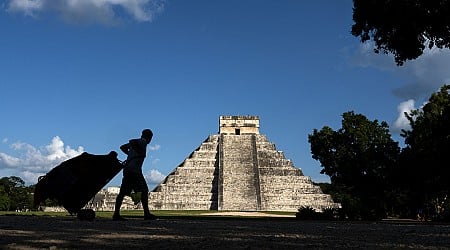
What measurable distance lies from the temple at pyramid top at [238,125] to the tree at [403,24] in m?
46.5

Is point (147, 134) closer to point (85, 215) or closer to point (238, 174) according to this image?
point (85, 215)

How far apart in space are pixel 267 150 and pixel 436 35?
43137 millimetres

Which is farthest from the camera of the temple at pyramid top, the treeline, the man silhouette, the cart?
the temple at pyramid top

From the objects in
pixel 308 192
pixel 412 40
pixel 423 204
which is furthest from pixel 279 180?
pixel 412 40

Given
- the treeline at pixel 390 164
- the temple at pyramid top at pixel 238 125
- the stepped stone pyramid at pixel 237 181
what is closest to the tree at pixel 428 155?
the treeline at pixel 390 164

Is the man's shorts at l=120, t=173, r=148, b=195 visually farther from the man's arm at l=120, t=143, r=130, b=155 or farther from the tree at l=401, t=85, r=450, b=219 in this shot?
the tree at l=401, t=85, r=450, b=219

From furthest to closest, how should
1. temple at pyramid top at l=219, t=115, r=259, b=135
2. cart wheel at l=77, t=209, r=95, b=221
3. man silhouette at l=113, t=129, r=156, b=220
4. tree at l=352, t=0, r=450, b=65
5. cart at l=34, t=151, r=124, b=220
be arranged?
temple at pyramid top at l=219, t=115, r=259, b=135, tree at l=352, t=0, r=450, b=65, cart wheel at l=77, t=209, r=95, b=221, man silhouette at l=113, t=129, r=156, b=220, cart at l=34, t=151, r=124, b=220

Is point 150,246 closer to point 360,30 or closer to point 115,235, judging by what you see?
point 115,235

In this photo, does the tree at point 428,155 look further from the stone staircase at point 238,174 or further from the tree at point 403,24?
the stone staircase at point 238,174

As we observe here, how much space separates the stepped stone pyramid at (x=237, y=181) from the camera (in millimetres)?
47781

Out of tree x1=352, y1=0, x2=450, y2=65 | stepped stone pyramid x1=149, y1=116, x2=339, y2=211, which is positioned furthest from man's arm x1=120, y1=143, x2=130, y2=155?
stepped stone pyramid x1=149, y1=116, x2=339, y2=211

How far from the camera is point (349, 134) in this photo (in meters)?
53.4

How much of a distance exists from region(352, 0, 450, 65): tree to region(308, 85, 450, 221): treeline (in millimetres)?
5816

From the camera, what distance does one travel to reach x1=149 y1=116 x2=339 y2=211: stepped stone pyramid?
47781 millimetres
